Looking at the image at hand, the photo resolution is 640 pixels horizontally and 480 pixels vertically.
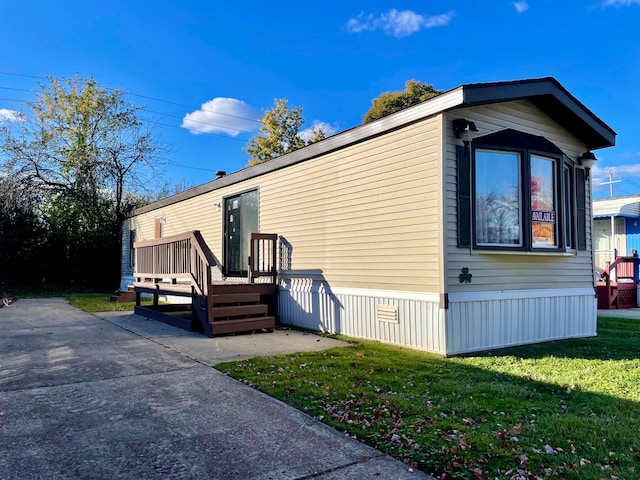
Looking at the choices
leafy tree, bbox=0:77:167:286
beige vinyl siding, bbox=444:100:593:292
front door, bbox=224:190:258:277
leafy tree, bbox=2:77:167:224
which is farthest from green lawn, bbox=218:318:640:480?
leafy tree, bbox=2:77:167:224

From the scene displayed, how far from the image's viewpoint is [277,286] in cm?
827

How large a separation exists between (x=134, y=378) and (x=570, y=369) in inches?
171

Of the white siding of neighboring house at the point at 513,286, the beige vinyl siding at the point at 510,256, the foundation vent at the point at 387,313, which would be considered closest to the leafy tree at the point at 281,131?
the beige vinyl siding at the point at 510,256

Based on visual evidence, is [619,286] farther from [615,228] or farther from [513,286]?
[513,286]

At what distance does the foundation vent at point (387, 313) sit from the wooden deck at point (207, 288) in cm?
197

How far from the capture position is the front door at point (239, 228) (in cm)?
924

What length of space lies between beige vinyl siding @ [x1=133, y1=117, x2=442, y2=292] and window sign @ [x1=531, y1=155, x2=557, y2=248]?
68.2 inches

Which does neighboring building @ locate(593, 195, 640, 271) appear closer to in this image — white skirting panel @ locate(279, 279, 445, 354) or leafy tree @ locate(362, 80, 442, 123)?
white skirting panel @ locate(279, 279, 445, 354)

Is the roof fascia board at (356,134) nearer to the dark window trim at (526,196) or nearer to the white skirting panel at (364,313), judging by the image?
the dark window trim at (526,196)

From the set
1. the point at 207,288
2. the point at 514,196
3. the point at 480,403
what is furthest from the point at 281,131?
the point at 480,403

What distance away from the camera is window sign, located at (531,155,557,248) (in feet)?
20.3

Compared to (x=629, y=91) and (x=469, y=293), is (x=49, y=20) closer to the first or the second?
(x=469, y=293)

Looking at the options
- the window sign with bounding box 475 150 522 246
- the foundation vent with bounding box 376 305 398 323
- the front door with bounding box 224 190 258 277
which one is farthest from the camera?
the front door with bounding box 224 190 258 277

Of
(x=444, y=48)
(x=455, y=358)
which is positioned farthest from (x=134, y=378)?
(x=444, y=48)
